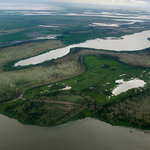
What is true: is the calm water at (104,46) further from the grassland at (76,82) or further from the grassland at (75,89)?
the grassland at (76,82)

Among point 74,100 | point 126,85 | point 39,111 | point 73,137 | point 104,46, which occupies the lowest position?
point 73,137

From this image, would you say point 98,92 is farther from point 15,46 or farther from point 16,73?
point 15,46

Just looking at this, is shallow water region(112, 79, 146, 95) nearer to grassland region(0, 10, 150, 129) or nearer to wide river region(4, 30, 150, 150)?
grassland region(0, 10, 150, 129)

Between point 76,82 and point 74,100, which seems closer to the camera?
point 74,100

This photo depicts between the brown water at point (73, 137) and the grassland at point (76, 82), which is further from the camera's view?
the grassland at point (76, 82)

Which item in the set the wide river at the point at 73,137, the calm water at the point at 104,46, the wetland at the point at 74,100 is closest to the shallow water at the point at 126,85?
the wetland at the point at 74,100

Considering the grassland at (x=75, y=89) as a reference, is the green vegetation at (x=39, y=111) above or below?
below

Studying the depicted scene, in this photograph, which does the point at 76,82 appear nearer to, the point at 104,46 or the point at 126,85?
the point at 126,85

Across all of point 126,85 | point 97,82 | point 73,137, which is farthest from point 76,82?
point 73,137
